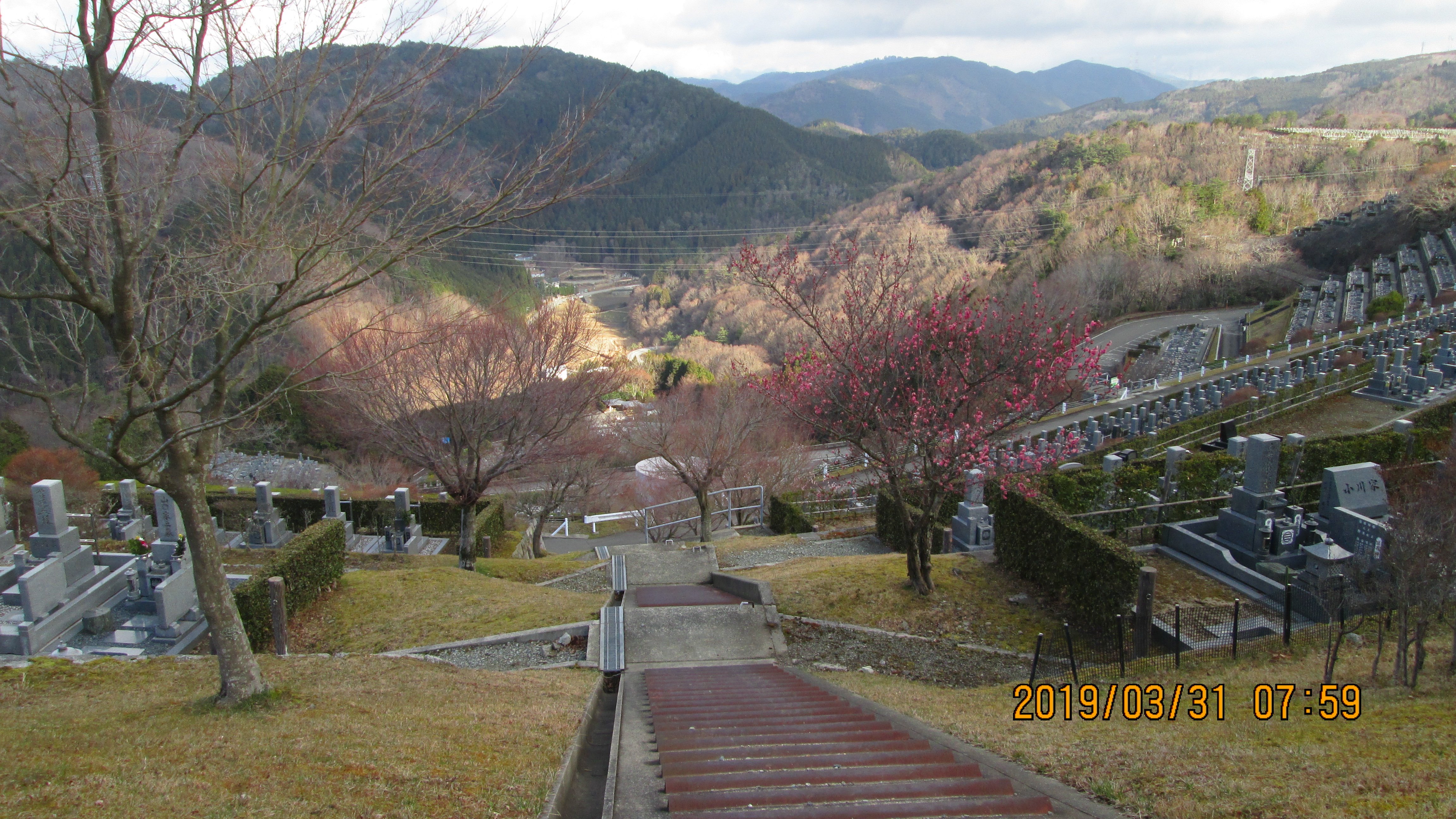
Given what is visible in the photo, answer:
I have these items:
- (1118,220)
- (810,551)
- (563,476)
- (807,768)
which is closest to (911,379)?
(810,551)

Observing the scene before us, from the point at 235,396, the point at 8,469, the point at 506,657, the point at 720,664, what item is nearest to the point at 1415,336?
the point at 720,664

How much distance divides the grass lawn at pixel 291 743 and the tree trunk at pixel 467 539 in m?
6.05

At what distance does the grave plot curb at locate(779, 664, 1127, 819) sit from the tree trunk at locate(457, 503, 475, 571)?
9.35m

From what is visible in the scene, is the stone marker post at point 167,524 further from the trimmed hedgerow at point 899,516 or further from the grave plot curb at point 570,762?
the trimmed hedgerow at point 899,516

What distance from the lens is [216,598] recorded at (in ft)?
20.1

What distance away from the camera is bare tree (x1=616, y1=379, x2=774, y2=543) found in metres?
A: 17.8

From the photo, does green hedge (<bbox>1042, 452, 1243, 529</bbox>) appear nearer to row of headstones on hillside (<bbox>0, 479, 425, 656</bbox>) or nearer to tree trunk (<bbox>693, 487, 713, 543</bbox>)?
tree trunk (<bbox>693, 487, 713, 543</bbox>)

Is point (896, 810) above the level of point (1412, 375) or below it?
above

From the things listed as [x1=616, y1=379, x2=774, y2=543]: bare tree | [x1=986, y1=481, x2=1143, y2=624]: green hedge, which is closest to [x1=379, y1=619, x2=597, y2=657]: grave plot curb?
[x1=986, y1=481, x2=1143, y2=624]: green hedge

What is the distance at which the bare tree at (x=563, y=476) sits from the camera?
700 inches

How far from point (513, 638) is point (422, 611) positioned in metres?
1.99

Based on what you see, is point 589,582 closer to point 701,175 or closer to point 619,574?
point 619,574

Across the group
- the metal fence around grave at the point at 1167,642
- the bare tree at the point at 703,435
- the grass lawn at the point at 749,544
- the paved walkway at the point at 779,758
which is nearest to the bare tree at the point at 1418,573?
the metal fence around grave at the point at 1167,642

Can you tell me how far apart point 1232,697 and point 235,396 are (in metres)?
29.4
